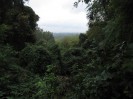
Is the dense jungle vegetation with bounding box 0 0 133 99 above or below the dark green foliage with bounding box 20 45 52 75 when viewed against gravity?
below

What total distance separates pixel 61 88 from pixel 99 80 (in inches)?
200

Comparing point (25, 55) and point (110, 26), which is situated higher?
point (25, 55)

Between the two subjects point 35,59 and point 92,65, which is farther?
point 35,59

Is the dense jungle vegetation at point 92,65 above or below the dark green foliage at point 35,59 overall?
below

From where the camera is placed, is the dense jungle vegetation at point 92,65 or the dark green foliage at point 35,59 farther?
the dark green foliage at point 35,59

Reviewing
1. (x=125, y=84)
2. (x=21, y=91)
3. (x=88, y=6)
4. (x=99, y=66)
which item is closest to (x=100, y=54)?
(x=99, y=66)

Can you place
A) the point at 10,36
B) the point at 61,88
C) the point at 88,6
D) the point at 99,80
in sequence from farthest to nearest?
1. the point at 10,36
2. the point at 88,6
3. the point at 61,88
4. the point at 99,80

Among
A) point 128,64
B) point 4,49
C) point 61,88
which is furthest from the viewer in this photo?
point 4,49

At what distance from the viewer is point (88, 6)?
1185 cm

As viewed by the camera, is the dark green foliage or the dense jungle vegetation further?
the dark green foliage

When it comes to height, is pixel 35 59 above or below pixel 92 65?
above

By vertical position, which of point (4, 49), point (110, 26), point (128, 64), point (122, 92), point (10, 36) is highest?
point (10, 36)

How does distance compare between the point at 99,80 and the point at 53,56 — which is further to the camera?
the point at 53,56

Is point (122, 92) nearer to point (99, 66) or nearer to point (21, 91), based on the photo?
point (99, 66)
